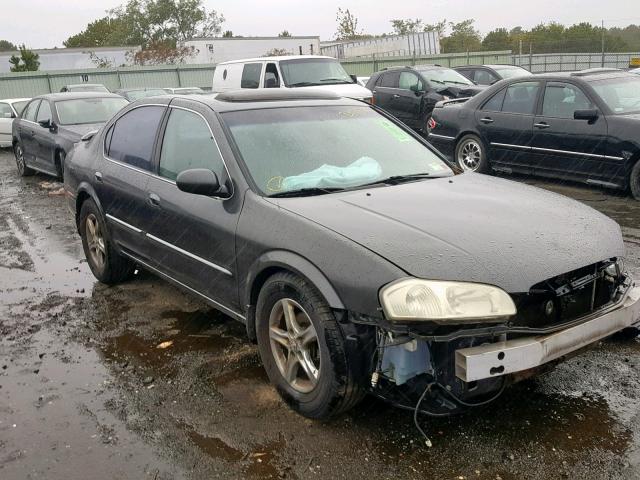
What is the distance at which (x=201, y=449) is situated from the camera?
10.1ft

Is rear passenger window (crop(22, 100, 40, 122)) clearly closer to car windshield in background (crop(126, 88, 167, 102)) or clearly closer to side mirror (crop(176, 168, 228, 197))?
car windshield in background (crop(126, 88, 167, 102))

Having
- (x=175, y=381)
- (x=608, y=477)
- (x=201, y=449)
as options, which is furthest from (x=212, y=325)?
(x=608, y=477)

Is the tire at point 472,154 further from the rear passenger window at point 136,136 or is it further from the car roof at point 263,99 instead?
the rear passenger window at point 136,136

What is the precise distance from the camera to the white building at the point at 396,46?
4559 cm

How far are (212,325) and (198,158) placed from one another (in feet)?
4.25

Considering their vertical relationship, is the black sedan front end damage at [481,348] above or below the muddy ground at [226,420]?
above

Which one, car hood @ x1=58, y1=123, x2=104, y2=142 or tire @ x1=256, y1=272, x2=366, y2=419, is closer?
tire @ x1=256, y1=272, x2=366, y2=419

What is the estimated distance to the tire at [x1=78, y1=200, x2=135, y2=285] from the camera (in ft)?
17.6

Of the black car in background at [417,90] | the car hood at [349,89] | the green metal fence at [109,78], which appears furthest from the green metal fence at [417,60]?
the car hood at [349,89]

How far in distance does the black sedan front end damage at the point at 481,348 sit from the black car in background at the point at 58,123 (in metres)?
8.60

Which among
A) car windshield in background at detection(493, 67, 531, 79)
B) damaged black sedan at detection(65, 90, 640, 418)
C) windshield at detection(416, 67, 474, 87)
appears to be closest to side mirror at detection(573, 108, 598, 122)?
damaged black sedan at detection(65, 90, 640, 418)

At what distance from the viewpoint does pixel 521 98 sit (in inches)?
361

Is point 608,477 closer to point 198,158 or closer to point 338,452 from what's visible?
point 338,452

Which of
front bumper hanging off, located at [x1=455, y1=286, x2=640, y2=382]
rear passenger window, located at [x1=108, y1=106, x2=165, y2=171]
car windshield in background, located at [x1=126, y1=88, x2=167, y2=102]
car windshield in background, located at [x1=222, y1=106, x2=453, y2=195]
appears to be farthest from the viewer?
car windshield in background, located at [x1=126, y1=88, x2=167, y2=102]
